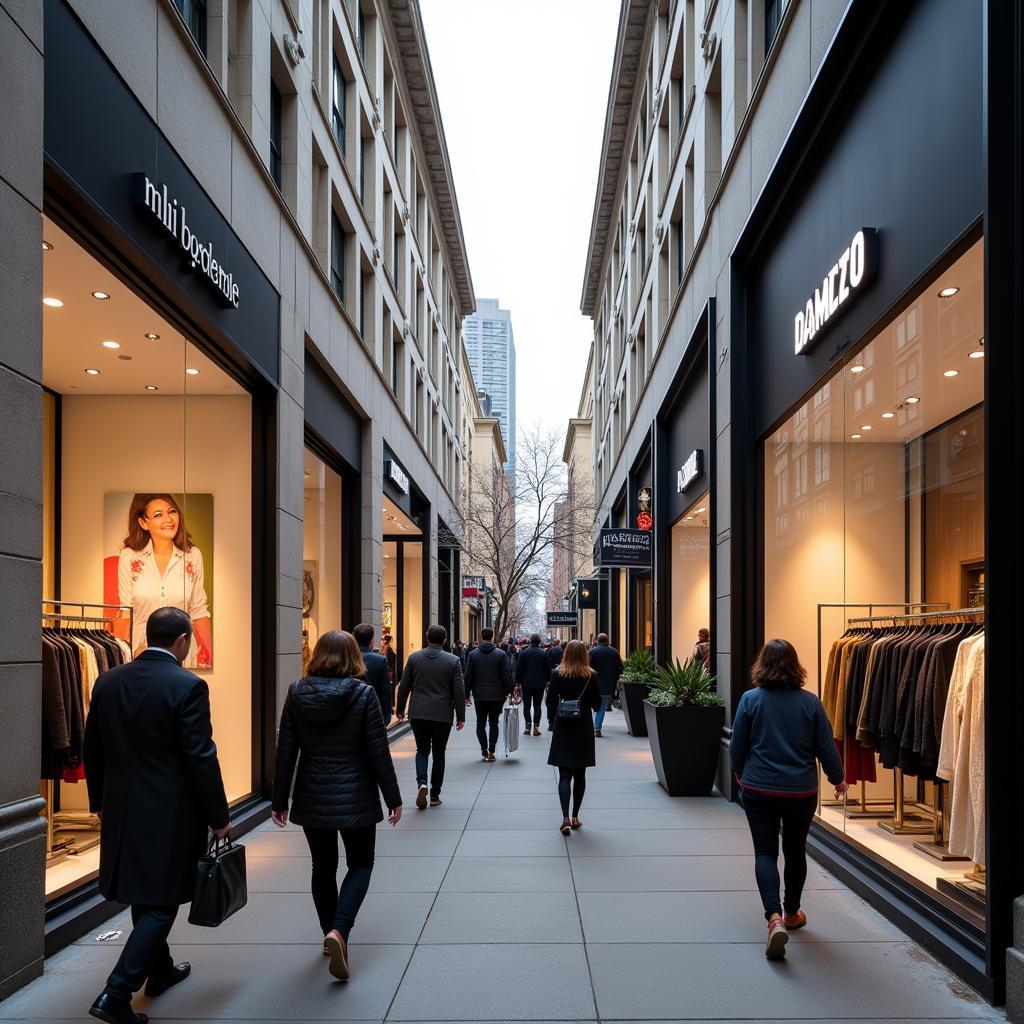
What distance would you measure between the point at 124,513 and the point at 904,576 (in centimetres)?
707

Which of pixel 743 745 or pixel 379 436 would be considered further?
pixel 379 436

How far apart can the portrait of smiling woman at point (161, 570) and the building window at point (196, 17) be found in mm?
4491

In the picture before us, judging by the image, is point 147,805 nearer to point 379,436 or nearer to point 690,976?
point 690,976

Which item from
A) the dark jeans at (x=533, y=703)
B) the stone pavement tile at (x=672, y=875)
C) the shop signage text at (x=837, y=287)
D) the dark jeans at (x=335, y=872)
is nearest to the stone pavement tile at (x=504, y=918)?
the stone pavement tile at (x=672, y=875)

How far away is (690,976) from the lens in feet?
19.2

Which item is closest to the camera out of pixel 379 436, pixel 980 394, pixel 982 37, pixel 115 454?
pixel 982 37

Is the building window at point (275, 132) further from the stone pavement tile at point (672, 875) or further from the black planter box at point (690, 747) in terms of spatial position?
the stone pavement tile at point (672, 875)

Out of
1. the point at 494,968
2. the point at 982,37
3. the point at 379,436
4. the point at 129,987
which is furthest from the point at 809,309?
the point at 379,436

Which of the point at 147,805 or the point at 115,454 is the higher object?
the point at 115,454

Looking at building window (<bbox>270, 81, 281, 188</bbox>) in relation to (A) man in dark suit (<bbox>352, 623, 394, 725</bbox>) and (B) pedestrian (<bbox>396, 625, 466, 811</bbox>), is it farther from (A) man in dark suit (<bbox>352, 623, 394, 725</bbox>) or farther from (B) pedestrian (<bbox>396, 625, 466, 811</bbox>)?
(B) pedestrian (<bbox>396, 625, 466, 811</bbox>)

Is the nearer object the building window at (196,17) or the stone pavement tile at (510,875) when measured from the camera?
the stone pavement tile at (510,875)

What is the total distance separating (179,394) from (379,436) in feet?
35.9

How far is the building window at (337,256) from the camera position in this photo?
17875 mm

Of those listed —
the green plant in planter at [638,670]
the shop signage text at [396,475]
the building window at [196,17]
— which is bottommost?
the green plant in planter at [638,670]
